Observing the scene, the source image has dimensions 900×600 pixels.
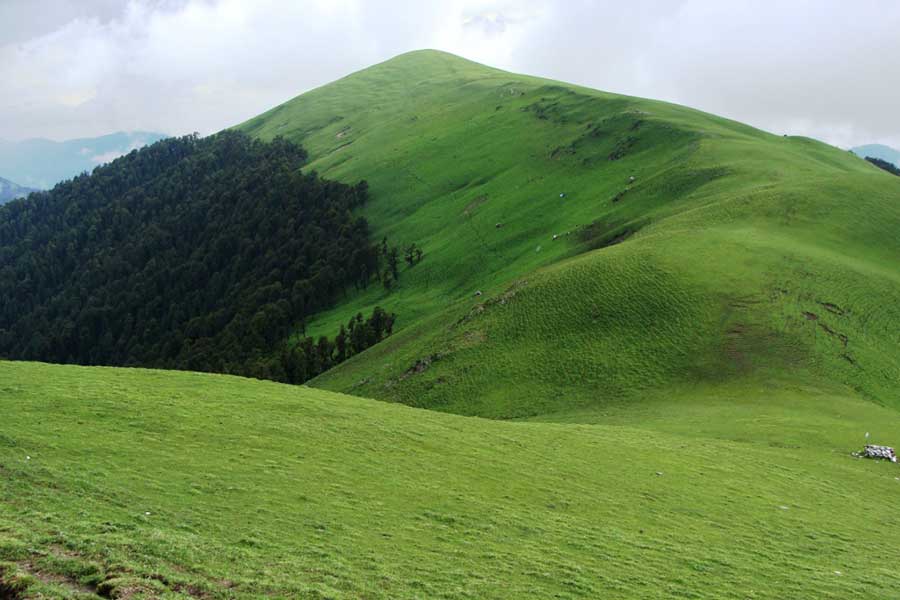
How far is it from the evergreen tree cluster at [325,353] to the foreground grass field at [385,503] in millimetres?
63068

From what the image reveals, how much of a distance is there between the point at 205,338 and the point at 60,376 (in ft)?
437

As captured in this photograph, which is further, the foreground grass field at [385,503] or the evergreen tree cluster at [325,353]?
the evergreen tree cluster at [325,353]

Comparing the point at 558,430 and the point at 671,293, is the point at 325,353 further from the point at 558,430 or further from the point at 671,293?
the point at 558,430

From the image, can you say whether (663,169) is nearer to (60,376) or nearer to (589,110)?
(589,110)

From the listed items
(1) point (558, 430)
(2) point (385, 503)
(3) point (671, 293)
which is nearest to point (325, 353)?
(3) point (671, 293)

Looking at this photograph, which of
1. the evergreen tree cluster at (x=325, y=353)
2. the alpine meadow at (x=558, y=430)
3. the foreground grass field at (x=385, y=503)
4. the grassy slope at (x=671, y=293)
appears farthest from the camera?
the evergreen tree cluster at (x=325, y=353)

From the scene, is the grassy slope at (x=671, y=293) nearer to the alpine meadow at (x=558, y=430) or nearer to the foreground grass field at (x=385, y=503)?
the alpine meadow at (x=558, y=430)

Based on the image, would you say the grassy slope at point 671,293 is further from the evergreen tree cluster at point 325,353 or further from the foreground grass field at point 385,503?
the foreground grass field at point 385,503

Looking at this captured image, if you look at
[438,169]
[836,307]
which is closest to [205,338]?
[438,169]

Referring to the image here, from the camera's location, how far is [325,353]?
4087 inches

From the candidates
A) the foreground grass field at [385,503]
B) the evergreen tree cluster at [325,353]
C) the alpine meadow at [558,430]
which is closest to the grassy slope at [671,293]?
the alpine meadow at [558,430]

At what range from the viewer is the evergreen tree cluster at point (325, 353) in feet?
331

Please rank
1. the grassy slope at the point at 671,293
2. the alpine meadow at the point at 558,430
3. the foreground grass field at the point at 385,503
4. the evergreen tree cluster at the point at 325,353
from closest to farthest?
the foreground grass field at the point at 385,503 → the alpine meadow at the point at 558,430 → the grassy slope at the point at 671,293 → the evergreen tree cluster at the point at 325,353

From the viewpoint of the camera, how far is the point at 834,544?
25.0m
